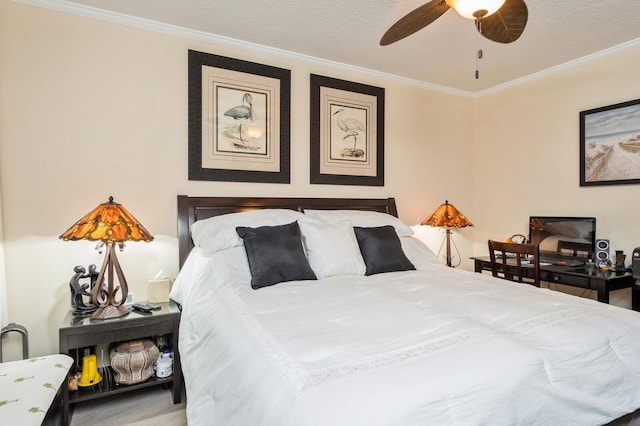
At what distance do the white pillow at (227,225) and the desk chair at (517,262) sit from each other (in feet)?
5.26

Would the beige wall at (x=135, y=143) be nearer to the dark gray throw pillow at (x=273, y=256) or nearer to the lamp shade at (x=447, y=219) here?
the lamp shade at (x=447, y=219)

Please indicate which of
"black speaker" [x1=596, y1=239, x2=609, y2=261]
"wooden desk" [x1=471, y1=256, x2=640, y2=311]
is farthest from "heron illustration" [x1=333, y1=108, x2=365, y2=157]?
"black speaker" [x1=596, y1=239, x2=609, y2=261]

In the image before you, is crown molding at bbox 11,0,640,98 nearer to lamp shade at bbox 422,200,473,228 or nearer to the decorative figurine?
lamp shade at bbox 422,200,473,228

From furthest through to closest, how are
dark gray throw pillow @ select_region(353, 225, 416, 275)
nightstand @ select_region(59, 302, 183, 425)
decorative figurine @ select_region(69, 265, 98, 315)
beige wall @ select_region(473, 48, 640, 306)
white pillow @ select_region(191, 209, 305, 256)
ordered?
1. beige wall @ select_region(473, 48, 640, 306)
2. dark gray throw pillow @ select_region(353, 225, 416, 275)
3. white pillow @ select_region(191, 209, 305, 256)
4. decorative figurine @ select_region(69, 265, 98, 315)
5. nightstand @ select_region(59, 302, 183, 425)

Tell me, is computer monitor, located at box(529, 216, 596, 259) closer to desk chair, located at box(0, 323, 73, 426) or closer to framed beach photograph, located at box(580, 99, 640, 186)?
framed beach photograph, located at box(580, 99, 640, 186)

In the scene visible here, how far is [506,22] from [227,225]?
79.9 inches

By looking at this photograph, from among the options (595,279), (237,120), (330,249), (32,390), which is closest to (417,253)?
(330,249)

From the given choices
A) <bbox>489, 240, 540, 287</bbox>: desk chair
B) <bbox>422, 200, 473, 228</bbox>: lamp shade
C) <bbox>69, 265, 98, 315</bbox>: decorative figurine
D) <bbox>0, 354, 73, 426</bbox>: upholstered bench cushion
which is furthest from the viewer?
<bbox>422, 200, 473, 228</bbox>: lamp shade

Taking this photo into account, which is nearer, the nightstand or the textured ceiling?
the nightstand

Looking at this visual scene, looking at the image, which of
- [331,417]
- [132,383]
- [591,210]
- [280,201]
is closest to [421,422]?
[331,417]

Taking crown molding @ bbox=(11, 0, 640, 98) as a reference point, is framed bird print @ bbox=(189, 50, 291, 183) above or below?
below

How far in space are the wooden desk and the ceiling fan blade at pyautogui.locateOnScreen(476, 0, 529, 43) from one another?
189 cm

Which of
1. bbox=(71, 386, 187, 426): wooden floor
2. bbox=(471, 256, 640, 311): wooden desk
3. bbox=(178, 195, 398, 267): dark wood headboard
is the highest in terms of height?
bbox=(178, 195, 398, 267): dark wood headboard

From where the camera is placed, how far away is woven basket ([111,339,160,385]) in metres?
2.19
